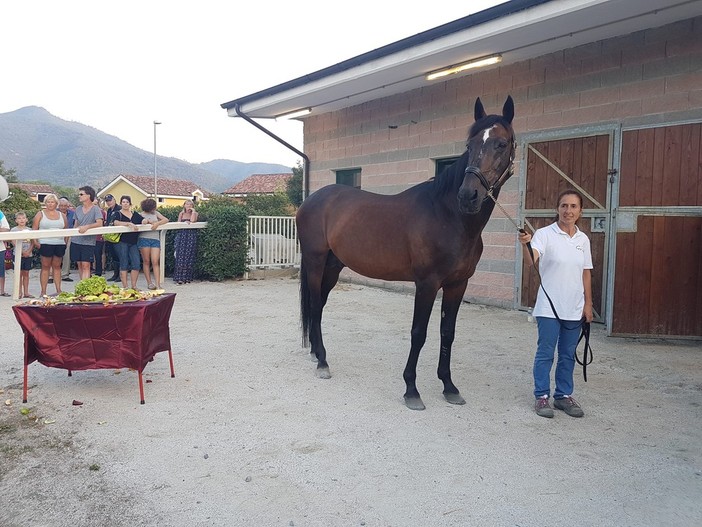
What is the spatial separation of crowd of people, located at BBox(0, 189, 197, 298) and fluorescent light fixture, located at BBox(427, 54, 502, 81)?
221 inches

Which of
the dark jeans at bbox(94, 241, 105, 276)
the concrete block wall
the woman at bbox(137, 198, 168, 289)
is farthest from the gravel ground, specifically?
the dark jeans at bbox(94, 241, 105, 276)

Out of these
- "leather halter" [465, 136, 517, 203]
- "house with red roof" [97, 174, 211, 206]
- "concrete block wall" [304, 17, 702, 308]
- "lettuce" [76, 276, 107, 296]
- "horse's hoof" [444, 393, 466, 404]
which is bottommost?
"horse's hoof" [444, 393, 466, 404]

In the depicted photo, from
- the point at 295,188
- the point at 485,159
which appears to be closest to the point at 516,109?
the point at 485,159

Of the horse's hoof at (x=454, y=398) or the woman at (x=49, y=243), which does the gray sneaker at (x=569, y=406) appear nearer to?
the horse's hoof at (x=454, y=398)

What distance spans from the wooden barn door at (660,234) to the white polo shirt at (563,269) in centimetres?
281

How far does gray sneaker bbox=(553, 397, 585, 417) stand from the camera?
3.68 m

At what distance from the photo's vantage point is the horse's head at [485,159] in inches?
131

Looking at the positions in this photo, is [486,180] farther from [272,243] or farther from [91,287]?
[272,243]

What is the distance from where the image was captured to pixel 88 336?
374 cm

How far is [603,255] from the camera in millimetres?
6488

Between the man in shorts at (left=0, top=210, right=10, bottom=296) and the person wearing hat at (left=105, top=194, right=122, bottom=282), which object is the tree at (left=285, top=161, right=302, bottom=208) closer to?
the person wearing hat at (left=105, top=194, right=122, bottom=282)

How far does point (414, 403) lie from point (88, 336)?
2.52 meters

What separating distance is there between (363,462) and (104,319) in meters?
2.19

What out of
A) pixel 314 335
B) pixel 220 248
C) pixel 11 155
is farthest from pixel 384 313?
pixel 11 155
